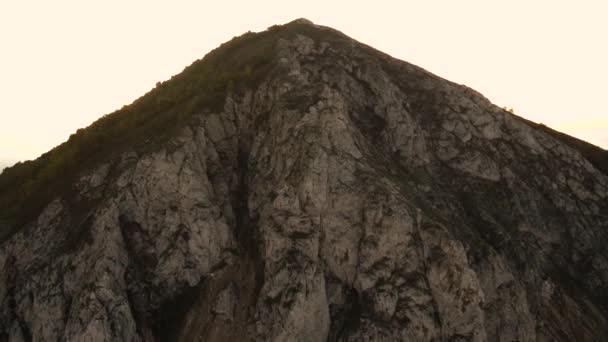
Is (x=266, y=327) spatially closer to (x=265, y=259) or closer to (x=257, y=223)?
(x=265, y=259)

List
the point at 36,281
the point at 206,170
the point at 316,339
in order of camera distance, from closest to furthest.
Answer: the point at 316,339, the point at 36,281, the point at 206,170

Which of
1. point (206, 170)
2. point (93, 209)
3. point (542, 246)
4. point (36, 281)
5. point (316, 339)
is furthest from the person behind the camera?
point (542, 246)

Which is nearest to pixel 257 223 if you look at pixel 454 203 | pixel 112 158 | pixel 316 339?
pixel 316 339

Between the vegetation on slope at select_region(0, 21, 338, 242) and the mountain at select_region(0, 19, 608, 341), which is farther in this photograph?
the vegetation on slope at select_region(0, 21, 338, 242)

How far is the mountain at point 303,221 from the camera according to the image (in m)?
37.0

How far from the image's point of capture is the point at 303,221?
131 feet

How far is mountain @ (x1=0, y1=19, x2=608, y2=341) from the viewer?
A: 121ft

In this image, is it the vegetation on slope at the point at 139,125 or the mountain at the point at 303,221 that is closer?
the mountain at the point at 303,221

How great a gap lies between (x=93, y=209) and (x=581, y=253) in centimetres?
4976

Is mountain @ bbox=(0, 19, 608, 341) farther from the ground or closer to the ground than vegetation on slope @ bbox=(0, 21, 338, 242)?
closer to the ground

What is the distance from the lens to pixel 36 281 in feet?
126

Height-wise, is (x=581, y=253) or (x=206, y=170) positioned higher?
(x=206, y=170)

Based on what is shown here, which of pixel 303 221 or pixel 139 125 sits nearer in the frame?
pixel 303 221

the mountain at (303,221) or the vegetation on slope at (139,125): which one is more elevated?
the vegetation on slope at (139,125)
